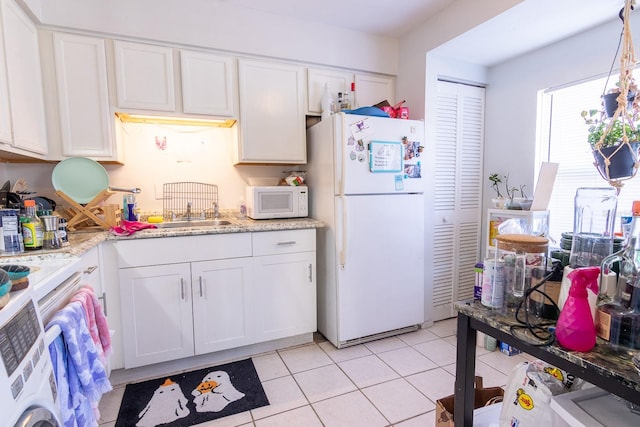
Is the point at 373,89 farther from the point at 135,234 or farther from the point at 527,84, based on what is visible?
the point at 135,234

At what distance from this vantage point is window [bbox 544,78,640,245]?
2.16 meters

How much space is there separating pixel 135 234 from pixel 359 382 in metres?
1.64

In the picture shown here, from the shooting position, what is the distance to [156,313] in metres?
1.96

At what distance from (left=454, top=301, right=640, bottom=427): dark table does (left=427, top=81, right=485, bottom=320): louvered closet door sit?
1686mm

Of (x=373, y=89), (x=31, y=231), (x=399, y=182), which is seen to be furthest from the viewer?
(x=373, y=89)

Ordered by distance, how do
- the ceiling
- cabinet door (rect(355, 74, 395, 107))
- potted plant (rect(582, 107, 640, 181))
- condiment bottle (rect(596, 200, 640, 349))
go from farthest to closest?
1. cabinet door (rect(355, 74, 395, 107))
2. the ceiling
3. potted plant (rect(582, 107, 640, 181))
4. condiment bottle (rect(596, 200, 640, 349))

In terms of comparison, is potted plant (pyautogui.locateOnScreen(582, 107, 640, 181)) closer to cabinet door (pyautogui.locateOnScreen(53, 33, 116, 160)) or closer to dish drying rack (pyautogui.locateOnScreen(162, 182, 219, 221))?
dish drying rack (pyautogui.locateOnScreen(162, 182, 219, 221))

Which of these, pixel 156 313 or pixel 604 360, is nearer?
pixel 604 360

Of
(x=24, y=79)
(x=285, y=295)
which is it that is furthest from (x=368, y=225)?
(x=24, y=79)

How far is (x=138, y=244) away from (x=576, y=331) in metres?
2.07

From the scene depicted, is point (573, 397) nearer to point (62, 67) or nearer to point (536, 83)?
point (536, 83)

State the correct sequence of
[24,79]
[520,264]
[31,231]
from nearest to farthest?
[520,264], [31,231], [24,79]

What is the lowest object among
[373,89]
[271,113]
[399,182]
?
[399,182]

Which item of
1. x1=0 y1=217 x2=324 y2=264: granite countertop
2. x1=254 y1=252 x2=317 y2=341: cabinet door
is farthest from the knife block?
x1=254 y1=252 x2=317 y2=341: cabinet door
